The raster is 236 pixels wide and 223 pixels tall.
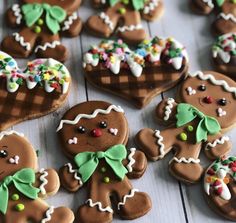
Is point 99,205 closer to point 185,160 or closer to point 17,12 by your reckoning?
point 185,160

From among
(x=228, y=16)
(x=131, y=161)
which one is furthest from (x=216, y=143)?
(x=228, y=16)

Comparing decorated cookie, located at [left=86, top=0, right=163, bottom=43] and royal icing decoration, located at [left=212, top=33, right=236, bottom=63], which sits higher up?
royal icing decoration, located at [left=212, top=33, right=236, bottom=63]

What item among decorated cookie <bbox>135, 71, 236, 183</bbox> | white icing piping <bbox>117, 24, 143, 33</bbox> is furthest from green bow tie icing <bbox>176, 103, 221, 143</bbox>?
white icing piping <bbox>117, 24, 143, 33</bbox>

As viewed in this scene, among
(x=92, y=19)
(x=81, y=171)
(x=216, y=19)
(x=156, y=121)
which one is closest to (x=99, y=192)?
(x=81, y=171)

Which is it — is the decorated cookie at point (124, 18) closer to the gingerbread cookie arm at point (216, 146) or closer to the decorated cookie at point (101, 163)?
the decorated cookie at point (101, 163)

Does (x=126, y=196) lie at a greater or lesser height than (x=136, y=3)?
lesser

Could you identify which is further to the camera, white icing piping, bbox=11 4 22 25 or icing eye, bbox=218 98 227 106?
white icing piping, bbox=11 4 22 25

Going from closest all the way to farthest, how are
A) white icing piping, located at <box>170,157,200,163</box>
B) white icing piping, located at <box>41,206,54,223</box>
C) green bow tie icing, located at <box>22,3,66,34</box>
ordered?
white icing piping, located at <box>41,206,54,223</box> < white icing piping, located at <box>170,157,200,163</box> < green bow tie icing, located at <box>22,3,66,34</box>

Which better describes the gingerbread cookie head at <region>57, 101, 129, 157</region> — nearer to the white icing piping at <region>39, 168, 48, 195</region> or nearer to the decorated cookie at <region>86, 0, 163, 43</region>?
the white icing piping at <region>39, 168, 48, 195</region>
